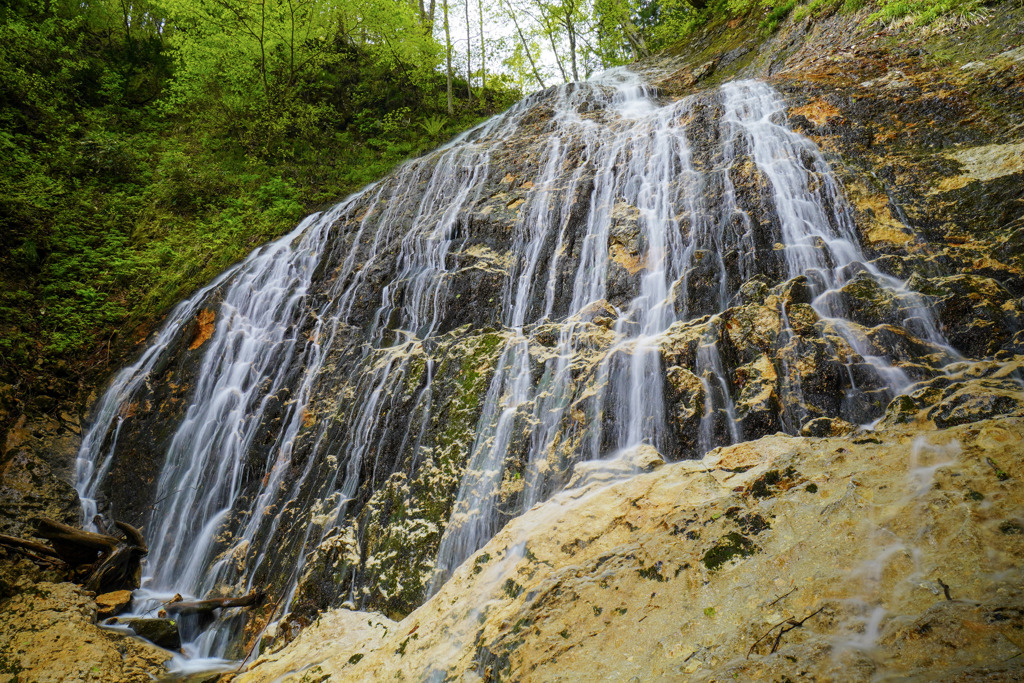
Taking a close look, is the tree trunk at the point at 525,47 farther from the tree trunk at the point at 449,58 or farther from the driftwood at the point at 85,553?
the driftwood at the point at 85,553

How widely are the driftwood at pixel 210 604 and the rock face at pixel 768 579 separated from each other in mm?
1955

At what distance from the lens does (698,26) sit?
1391 centimetres

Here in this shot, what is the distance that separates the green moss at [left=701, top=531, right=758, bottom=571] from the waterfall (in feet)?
5.37

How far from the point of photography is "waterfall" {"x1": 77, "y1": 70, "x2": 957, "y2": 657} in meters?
4.62

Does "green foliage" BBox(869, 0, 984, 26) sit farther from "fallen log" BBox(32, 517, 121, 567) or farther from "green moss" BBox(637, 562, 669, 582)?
"fallen log" BBox(32, 517, 121, 567)

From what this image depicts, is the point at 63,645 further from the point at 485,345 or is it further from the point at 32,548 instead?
the point at 485,345

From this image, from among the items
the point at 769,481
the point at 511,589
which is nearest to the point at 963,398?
the point at 769,481

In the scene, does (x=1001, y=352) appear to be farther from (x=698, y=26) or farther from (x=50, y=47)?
(x=50, y=47)

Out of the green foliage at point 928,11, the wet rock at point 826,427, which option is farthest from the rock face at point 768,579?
the green foliage at point 928,11

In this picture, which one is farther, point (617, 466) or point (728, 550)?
point (617, 466)

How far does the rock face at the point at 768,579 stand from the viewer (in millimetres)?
1763

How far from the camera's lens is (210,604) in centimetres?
492

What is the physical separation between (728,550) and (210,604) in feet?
17.0

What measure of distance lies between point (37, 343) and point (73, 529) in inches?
150
